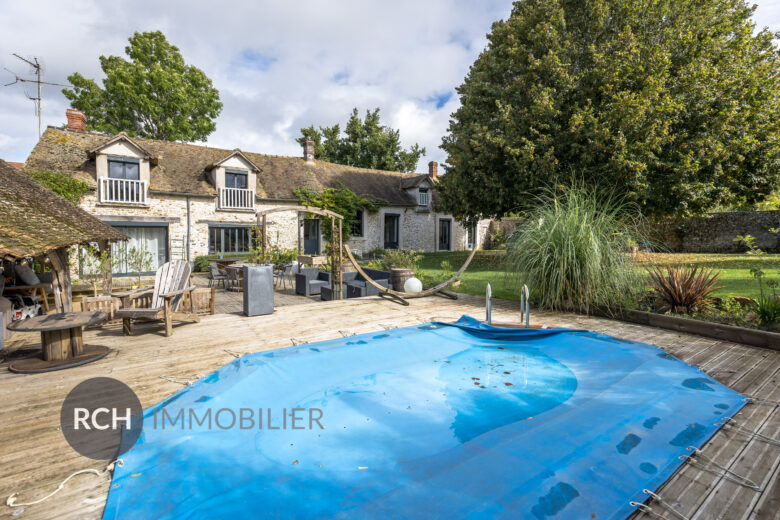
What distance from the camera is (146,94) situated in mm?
24016

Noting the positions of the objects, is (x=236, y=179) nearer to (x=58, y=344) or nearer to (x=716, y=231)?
(x=58, y=344)

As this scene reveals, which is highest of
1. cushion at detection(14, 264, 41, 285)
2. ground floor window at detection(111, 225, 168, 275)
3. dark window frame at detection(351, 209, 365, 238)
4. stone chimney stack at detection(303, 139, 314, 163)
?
stone chimney stack at detection(303, 139, 314, 163)

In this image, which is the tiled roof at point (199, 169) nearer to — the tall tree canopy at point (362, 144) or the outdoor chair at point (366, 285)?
the tall tree canopy at point (362, 144)

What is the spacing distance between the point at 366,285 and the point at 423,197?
1604 cm

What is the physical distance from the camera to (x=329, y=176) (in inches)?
856

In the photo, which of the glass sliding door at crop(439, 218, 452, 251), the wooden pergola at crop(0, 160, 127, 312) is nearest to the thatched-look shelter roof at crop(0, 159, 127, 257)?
the wooden pergola at crop(0, 160, 127, 312)

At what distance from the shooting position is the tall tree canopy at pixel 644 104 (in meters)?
11.2

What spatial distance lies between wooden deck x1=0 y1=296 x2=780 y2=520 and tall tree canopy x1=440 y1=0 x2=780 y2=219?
6551 mm

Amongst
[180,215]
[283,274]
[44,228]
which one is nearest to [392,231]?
[180,215]

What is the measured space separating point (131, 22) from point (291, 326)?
27828 mm

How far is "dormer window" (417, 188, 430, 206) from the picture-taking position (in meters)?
24.0

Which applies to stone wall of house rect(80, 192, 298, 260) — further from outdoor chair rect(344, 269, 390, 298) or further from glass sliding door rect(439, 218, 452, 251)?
glass sliding door rect(439, 218, 452, 251)

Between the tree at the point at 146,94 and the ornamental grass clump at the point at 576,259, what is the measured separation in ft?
85.5

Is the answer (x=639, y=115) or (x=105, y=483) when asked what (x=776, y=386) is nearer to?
(x=105, y=483)
